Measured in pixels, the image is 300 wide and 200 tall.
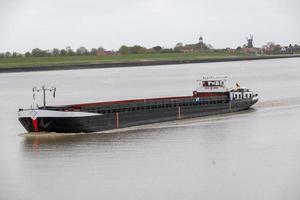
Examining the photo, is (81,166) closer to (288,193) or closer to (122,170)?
(122,170)

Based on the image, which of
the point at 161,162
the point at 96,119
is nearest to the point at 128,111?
the point at 96,119

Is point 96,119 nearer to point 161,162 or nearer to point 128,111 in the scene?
point 128,111

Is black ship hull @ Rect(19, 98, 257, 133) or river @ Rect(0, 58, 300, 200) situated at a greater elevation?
black ship hull @ Rect(19, 98, 257, 133)

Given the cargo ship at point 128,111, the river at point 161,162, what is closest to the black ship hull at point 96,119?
the cargo ship at point 128,111

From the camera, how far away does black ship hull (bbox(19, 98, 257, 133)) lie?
122ft

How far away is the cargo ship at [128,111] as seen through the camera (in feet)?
123

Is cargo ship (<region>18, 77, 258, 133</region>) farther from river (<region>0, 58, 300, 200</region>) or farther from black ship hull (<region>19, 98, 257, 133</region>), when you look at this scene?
river (<region>0, 58, 300, 200</region>)

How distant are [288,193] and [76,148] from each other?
13.8 meters

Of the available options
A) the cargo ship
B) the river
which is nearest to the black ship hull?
the cargo ship

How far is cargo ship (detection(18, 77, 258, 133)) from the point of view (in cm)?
3734

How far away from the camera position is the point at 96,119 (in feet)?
127

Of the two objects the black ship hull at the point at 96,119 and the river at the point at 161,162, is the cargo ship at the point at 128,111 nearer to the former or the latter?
the black ship hull at the point at 96,119

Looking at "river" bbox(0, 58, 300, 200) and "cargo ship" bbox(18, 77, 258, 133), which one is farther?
"cargo ship" bbox(18, 77, 258, 133)

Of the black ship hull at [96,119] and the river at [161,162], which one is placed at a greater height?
the black ship hull at [96,119]
